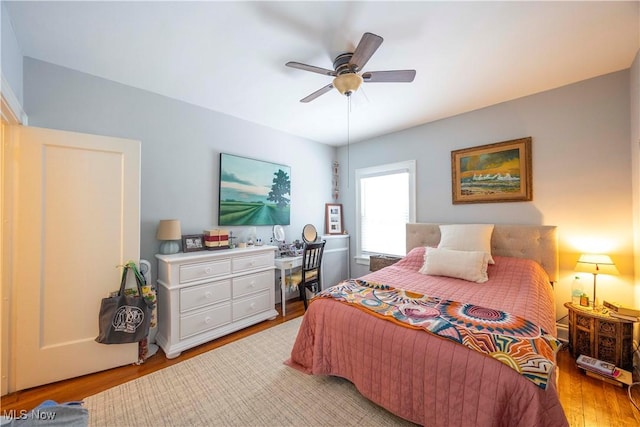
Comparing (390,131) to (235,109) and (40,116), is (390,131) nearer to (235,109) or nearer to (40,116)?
(235,109)

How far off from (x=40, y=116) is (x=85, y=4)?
1.14 m

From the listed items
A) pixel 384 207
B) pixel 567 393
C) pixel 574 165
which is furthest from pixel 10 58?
pixel 574 165

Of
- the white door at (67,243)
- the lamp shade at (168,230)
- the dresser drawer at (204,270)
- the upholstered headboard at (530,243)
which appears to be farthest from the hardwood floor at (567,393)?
the lamp shade at (168,230)

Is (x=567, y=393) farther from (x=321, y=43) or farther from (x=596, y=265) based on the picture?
(x=321, y=43)

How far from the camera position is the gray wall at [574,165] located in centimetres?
219

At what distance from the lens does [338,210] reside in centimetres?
440

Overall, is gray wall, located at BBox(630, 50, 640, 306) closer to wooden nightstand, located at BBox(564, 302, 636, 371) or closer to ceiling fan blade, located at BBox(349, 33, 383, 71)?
wooden nightstand, located at BBox(564, 302, 636, 371)

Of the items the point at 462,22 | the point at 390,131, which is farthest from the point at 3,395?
the point at 390,131

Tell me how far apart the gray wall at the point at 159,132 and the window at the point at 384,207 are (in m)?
1.56

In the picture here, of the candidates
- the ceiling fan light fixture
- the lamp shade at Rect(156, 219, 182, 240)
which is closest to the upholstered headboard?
the ceiling fan light fixture

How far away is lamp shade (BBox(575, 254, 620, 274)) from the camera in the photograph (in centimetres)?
205

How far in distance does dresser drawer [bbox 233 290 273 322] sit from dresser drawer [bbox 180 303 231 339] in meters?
0.09

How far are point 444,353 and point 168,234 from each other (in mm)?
2535

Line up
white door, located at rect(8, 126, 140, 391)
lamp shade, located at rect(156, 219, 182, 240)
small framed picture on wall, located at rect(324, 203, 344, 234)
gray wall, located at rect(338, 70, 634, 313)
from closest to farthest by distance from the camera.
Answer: white door, located at rect(8, 126, 140, 391) < gray wall, located at rect(338, 70, 634, 313) < lamp shade, located at rect(156, 219, 182, 240) < small framed picture on wall, located at rect(324, 203, 344, 234)
